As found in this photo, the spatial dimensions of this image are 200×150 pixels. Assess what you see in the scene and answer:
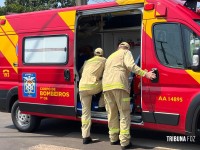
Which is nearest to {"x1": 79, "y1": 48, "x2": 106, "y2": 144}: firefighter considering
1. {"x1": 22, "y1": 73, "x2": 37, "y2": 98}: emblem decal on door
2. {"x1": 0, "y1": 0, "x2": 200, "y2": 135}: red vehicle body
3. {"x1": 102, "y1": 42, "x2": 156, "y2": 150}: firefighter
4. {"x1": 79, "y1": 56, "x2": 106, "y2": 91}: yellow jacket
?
{"x1": 79, "y1": 56, "x2": 106, "y2": 91}: yellow jacket

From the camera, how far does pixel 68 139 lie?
7.64 m

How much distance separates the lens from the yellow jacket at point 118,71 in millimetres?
6465

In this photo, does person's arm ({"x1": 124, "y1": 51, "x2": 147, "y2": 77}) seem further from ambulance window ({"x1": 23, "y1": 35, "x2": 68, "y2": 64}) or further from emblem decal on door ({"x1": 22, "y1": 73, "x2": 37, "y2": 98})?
emblem decal on door ({"x1": 22, "y1": 73, "x2": 37, "y2": 98})

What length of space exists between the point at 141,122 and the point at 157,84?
0.77m

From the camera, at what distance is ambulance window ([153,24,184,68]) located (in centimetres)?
604

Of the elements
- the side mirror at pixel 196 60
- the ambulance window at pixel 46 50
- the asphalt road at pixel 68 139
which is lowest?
the asphalt road at pixel 68 139

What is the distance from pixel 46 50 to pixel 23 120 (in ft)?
5.70

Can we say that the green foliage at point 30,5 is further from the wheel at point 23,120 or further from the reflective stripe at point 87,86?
the reflective stripe at point 87,86

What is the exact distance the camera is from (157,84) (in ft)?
20.4

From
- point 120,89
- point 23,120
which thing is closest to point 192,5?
point 120,89

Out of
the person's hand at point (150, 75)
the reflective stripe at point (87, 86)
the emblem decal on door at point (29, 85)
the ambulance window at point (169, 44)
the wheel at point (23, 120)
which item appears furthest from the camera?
the wheel at point (23, 120)

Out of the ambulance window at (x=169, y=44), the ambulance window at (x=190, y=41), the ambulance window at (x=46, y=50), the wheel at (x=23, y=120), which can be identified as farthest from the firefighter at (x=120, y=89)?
the wheel at (x=23, y=120)

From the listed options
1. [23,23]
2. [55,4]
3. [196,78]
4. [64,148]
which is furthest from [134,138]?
[55,4]

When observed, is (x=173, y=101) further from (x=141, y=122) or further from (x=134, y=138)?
(x=134, y=138)
